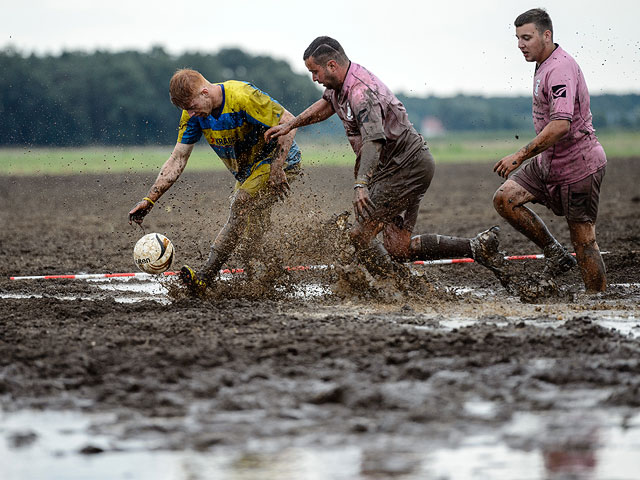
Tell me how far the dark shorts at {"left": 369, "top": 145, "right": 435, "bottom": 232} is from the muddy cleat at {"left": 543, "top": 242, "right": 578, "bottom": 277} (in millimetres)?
1340

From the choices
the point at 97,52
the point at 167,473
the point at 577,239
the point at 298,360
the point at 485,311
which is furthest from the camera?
the point at 97,52

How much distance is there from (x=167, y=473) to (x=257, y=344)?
2072mm

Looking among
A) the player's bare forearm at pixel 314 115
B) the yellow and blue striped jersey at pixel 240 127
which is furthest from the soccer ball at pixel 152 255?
the player's bare forearm at pixel 314 115

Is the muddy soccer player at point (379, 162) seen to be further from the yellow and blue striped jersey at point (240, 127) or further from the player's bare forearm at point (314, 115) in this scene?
the yellow and blue striped jersey at point (240, 127)

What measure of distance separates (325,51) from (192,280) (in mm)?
2248

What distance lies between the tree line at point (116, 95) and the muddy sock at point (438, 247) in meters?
48.2

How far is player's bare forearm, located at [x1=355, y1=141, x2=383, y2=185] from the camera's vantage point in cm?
724

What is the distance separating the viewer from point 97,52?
92.1m

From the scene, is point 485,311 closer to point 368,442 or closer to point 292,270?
point 292,270

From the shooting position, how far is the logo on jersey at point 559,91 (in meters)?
7.61

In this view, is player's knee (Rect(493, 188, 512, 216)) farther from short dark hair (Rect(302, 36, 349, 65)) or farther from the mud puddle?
the mud puddle

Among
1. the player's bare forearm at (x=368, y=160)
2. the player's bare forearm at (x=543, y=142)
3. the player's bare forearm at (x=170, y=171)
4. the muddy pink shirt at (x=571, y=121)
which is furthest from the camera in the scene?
A: the player's bare forearm at (x=170, y=171)

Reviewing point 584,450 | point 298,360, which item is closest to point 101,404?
point 298,360

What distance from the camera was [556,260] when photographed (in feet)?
27.1
